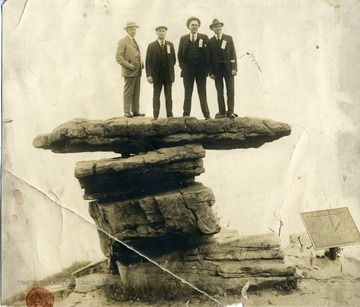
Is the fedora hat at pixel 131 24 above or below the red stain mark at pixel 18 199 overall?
above

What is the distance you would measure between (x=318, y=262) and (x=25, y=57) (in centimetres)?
Answer: 309

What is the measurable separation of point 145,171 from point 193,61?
1.02m

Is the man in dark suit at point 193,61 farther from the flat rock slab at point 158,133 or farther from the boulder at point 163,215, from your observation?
the boulder at point 163,215

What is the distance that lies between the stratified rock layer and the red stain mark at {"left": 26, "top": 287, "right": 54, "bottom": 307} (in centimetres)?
66

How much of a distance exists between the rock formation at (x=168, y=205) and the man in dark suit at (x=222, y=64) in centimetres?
17

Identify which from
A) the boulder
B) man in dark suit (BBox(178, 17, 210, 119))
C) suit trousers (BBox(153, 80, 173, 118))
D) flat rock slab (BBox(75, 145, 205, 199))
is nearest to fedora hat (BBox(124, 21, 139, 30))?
man in dark suit (BBox(178, 17, 210, 119))

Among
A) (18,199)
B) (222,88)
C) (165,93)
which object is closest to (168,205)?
(165,93)

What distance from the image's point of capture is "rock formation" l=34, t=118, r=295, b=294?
3854 millimetres

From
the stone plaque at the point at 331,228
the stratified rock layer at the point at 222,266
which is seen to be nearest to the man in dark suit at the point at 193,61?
the stratified rock layer at the point at 222,266

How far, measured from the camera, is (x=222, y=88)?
3.99 m

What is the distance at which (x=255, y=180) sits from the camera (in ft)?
13.1

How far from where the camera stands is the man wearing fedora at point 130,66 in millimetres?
3994

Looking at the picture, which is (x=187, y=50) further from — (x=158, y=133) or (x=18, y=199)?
(x=18, y=199)

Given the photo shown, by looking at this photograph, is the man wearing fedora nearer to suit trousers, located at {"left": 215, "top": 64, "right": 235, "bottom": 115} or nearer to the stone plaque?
suit trousers, located at {"left": 215, "top": 64, "right": 235, "bottom": 115}
